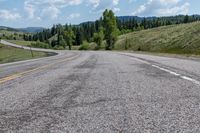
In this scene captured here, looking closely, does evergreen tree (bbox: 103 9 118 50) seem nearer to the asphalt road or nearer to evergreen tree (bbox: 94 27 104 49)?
evergreen tree (bbox: 94 27 104 49)

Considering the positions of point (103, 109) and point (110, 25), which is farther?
point (110, 25)

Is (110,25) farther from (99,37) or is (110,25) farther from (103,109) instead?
(103,109)

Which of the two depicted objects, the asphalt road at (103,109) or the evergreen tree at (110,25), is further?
the evergreen tree at (110,25)

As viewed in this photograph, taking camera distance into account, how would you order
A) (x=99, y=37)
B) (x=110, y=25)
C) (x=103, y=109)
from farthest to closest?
1. (x=99, y=37)
2. (x=110, y=25)
3. (x=103, y=109)

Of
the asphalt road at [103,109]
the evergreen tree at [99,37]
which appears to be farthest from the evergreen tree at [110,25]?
the asphalt road at [103,109]

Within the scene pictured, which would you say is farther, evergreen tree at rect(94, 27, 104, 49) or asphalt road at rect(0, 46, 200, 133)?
evergreen tree at rect(94, 27, 104, 49)

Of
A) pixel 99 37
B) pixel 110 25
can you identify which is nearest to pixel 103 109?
pixel 110 25

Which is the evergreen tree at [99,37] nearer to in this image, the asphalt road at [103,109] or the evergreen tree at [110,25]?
the evergreen tree at [110,25]

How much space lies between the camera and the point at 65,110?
4719 millimetres

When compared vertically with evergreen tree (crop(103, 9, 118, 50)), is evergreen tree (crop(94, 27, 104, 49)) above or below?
below

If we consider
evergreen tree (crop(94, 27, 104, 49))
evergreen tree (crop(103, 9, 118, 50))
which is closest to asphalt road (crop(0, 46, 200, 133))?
evergreen tree (crop(103, 9, 118, 50))

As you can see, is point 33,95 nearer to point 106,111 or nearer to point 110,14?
point 106,111

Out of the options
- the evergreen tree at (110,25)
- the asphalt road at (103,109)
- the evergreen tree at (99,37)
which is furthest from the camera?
the evergreen tree at (99,37)

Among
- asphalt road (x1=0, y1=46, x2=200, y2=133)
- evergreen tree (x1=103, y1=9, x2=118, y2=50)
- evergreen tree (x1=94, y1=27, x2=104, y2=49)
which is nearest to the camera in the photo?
asphalt road (x1=0, y1=46, x2=200, y2=133)
